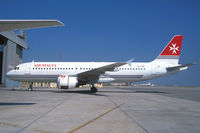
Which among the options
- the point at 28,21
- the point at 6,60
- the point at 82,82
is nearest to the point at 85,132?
the point at 28,21

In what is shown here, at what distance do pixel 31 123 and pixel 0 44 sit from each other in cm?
3357

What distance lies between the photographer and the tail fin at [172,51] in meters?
20.5

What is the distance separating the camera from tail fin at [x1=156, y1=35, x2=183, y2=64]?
20516 mm

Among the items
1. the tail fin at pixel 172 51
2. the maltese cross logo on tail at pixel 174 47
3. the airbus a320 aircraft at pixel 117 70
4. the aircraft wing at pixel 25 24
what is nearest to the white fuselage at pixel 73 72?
the airbus a320 aircraft at pixel 117 70

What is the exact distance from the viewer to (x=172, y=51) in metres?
20.7

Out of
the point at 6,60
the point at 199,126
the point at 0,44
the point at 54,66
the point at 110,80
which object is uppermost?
the point at 0,44

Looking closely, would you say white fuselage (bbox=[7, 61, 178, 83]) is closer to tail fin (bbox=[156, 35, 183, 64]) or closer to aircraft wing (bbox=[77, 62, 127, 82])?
tail fin (bbox=[156, 35, 183, 64])

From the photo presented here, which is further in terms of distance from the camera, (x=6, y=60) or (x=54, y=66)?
(x=6, y=60)

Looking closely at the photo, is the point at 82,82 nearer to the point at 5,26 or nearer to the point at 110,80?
the point at 110,80

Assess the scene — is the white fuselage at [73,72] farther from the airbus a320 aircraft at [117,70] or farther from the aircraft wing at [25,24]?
the aircraft wing at [25,24]

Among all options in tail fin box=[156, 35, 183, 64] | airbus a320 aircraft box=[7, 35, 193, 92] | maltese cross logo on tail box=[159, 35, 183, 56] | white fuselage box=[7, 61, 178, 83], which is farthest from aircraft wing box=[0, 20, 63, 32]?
maltese cross logo on tail box=[159, 35, 183, 56]

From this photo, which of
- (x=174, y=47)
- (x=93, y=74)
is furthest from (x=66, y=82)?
(x=174, y=47)

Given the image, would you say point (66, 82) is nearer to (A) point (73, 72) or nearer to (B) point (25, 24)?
(A) point (73, 72)

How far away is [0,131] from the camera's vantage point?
Result: 4086mm
